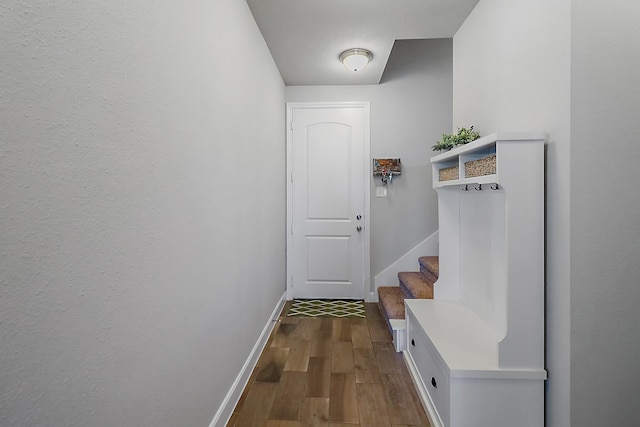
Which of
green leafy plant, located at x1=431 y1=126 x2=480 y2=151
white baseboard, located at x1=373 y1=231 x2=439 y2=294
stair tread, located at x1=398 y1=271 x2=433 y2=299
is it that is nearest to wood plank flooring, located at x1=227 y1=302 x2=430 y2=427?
stair tread, located at x1=398 y1=271 x2=433 y2=299

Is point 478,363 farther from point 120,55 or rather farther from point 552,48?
point 120,55

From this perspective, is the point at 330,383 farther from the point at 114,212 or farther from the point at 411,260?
the point at 411,260

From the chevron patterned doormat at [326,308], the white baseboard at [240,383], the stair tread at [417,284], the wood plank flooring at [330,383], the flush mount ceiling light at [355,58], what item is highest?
the flush mount ceiling light at [355,58]

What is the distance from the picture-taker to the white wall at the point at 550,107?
4.56 ft

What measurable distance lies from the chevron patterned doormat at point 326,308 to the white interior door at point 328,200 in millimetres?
108

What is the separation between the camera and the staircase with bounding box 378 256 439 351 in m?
2.58

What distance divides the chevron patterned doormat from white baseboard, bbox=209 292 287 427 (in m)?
0.51

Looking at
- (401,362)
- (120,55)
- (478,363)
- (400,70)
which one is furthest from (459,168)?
(400,70)

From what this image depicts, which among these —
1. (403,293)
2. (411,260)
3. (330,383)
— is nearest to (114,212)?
(330,383)

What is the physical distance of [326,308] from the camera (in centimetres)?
360

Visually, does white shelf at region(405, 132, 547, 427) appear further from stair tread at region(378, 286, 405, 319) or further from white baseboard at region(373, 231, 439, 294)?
white baseboard at region(373, 231, 439, 294)

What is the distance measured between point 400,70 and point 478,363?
3.20 m

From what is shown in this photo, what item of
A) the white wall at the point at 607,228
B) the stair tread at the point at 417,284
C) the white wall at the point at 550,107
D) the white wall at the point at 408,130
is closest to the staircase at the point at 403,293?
the stair tread at the point at 417,284

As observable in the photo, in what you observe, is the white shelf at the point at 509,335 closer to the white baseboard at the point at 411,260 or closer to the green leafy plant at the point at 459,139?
the green leafy plant at the point at 459,139
